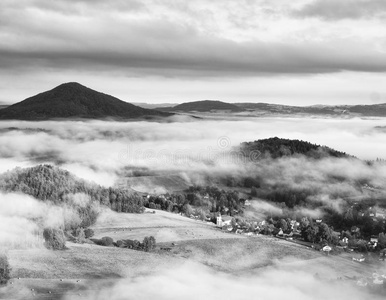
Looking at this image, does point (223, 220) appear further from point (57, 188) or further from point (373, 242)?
point (57, 188)

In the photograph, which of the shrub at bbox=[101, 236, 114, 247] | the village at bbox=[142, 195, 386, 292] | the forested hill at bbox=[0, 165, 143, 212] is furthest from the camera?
the forested hill at bbox=[0, 165, 143, 212]

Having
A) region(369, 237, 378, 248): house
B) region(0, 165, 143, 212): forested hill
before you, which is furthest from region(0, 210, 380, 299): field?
region(0, 165, 143, 212): forested hill

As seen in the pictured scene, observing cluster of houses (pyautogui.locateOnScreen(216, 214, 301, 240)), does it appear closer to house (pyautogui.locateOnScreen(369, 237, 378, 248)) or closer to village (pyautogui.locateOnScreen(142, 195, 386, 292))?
village (pyautogui.locateOnScreen(142, 195, 386, 292))

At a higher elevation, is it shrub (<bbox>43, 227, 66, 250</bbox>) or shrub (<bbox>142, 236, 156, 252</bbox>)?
shrub (<bbox>43, 227, 66, 250</bbox>)

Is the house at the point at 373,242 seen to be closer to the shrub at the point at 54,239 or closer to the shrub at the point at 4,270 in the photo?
the shrub at the point at 54,239

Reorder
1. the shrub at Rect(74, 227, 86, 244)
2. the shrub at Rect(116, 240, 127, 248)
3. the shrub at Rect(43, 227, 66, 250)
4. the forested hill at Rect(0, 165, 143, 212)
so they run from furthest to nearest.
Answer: the forested hill at Rect(0, 165, 143, 212) < the shrub at Rect(74, 227, 86, 244) < the shrub at Rect(116, 240, 127, 248) < the shrub at Rect(43, 227, 66, 250)

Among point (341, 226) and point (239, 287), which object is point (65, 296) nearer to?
point (239, 287)

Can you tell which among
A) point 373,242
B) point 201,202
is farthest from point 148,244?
point 201,202

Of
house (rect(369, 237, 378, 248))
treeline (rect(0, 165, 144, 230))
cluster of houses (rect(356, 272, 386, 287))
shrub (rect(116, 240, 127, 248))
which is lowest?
house (rect(369, 237, 378, 248))
